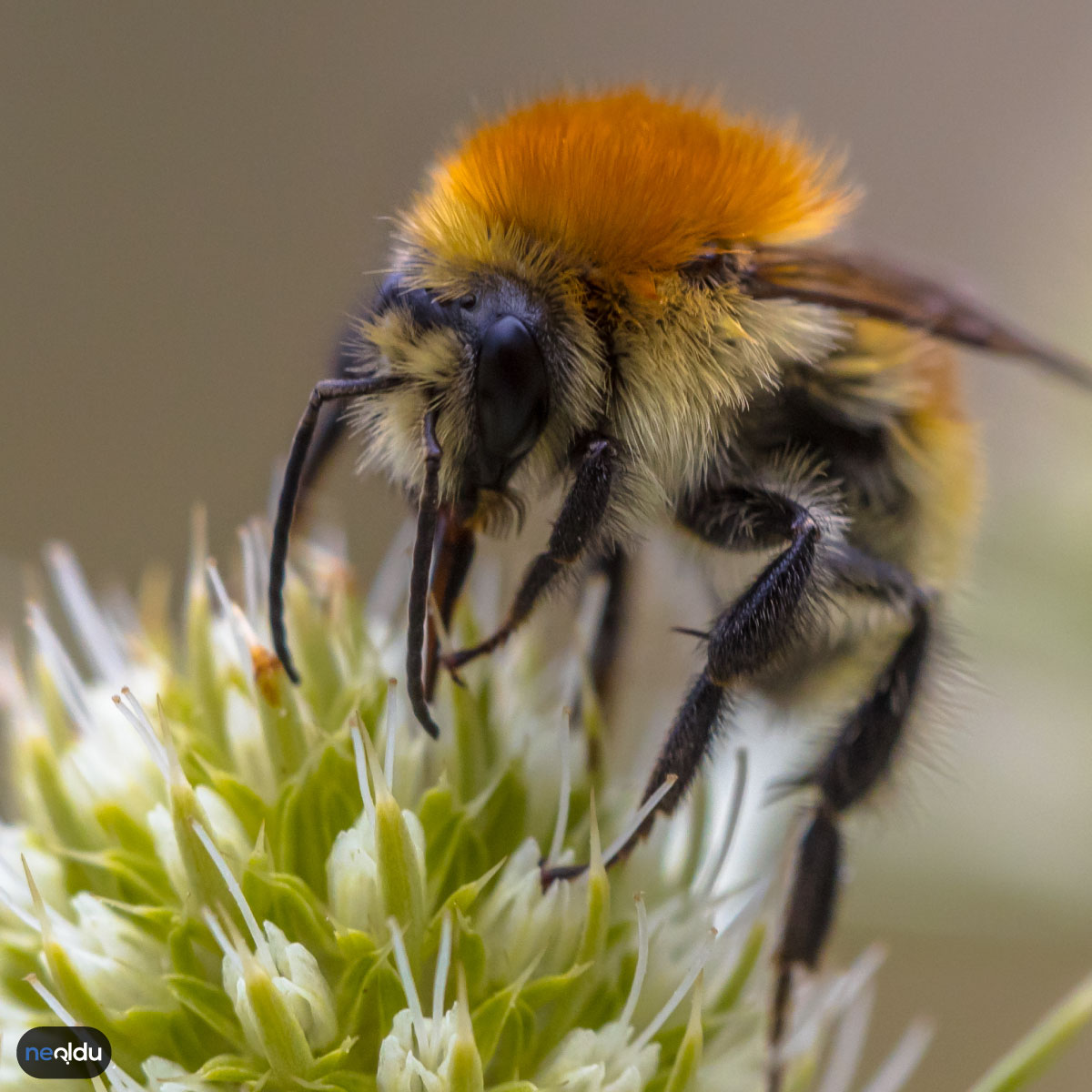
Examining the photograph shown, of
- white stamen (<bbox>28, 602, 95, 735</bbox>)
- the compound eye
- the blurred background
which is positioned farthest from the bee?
the blurred background

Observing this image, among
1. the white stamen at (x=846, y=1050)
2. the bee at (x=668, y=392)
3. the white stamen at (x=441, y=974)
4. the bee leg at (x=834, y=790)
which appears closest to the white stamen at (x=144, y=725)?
the bee at (x=668, y=392)

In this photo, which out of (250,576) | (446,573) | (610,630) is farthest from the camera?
(610,630)

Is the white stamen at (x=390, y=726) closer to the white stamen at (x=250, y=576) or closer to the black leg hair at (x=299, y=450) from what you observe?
the black leg hair at (x=299, y=450)

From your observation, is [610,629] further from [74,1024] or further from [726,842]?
[74,1024]

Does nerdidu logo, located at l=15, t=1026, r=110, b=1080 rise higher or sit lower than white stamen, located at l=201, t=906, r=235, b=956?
lower

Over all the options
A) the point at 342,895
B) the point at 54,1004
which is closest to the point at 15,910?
the point at 54,1004

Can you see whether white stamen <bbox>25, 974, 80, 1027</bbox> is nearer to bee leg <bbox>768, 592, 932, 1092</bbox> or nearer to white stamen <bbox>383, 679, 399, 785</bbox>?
white stamen <bbox>383, 679, 399, 785</bbox>

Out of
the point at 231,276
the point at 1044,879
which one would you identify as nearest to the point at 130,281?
the point at 231,276
